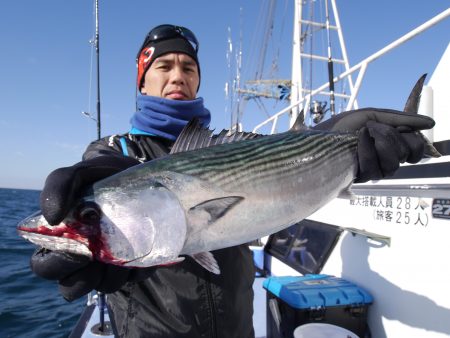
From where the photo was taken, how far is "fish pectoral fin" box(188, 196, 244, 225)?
1835 mm

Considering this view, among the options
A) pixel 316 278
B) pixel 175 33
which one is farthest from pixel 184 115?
pixel 316 278

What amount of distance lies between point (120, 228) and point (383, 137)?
208 cm

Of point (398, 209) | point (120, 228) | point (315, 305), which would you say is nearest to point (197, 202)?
point (120, 228)

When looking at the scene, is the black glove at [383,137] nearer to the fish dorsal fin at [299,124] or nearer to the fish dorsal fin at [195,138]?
the fish dorsal fin at [299,124]

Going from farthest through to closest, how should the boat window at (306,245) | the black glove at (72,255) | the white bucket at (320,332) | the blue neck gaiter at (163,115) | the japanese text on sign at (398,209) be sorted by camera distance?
the boat window at (306,245), the japanese text on sign at (398,209), the white bucket at (320,332), the blue neck gaiter at (163,115), the black glove at (72,255)

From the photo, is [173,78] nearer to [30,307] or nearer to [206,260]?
[206,260]

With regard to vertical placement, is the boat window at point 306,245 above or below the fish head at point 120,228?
below

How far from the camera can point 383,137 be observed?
8.37 feet

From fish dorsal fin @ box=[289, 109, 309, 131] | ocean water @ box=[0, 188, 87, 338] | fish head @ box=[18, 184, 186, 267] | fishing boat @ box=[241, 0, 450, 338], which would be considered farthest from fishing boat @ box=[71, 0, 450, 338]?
ocean water @ box=[0, 188, 87, 338]

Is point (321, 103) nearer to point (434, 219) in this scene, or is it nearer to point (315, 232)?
point (315, 232)

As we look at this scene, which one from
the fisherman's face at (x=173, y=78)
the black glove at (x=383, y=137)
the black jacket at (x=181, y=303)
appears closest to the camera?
the black jacket at (x=181, y=303)

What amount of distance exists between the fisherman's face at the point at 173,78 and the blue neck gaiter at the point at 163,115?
16 centimetres

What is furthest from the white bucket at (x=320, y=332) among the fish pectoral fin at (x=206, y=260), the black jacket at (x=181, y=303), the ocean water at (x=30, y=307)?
the ocean water at (x=30, y=307)

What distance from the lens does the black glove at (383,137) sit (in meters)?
2.54
